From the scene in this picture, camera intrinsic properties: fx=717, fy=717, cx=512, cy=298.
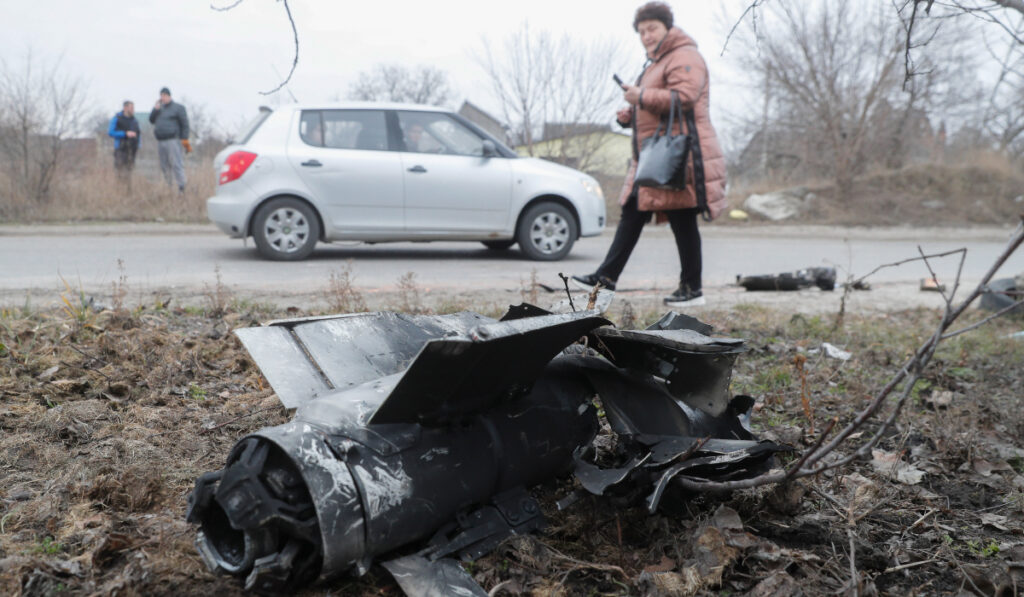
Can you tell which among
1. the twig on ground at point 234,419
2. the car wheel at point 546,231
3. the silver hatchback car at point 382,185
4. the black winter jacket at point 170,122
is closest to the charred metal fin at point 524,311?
the twig on ground at point 234,419

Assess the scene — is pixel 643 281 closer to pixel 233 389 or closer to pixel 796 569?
pixel 233 389

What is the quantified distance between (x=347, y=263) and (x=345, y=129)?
178 centimetres

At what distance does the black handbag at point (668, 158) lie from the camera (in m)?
4.63

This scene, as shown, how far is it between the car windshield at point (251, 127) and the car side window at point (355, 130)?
0.72m

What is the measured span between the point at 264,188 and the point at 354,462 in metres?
6.43

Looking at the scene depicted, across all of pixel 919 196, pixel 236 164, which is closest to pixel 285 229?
pixel 236 164

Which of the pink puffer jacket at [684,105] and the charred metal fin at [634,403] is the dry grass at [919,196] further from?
the charred metal fin at [634,403]

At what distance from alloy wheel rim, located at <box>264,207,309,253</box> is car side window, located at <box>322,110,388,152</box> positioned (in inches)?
32.9

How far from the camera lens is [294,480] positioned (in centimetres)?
146

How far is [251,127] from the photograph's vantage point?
775 cm

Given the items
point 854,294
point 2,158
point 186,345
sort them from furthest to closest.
A: point 2,158
point 854,294
point 186,345

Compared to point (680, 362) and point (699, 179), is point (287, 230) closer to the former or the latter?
point (699, 179)

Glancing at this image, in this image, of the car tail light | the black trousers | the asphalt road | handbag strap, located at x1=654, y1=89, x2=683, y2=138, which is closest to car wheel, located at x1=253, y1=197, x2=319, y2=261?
the asphalt road

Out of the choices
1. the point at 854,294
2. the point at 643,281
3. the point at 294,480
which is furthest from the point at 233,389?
the point at 854,294
